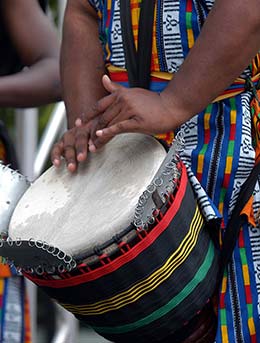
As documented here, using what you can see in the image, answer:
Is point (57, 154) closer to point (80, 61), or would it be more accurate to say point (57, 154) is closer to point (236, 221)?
point (80, 61)

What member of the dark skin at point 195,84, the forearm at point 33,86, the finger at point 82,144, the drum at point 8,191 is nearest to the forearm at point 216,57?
the dark skin at point 195,84

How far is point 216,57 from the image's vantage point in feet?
7.45

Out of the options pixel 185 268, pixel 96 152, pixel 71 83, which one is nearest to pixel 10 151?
pixel 71 83

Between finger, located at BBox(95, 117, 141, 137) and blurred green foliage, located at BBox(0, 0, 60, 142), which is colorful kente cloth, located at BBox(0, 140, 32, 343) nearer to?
finger, located at BBox(95, 117, 141, 137)

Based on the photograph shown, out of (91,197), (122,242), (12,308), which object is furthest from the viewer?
(12,308)

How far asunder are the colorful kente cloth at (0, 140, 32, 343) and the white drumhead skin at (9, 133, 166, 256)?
62 cm

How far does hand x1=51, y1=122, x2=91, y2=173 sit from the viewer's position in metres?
2.40

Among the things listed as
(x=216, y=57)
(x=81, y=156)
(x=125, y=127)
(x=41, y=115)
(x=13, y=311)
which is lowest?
(x=41, y=115)

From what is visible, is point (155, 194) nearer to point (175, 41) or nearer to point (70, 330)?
point (175, 41)

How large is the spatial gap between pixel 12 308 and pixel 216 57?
1128 mm

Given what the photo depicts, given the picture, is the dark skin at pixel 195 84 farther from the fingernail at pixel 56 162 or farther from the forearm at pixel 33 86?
the forearm at pixel 33 86

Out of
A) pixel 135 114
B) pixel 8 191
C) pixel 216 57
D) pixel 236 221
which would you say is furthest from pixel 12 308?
pixel 216 57

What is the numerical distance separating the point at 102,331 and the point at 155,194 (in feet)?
1.24

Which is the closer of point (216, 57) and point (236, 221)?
point (216, 57)
